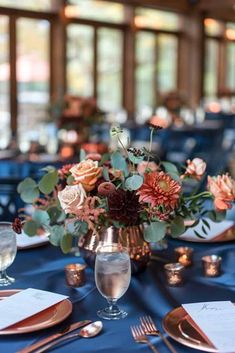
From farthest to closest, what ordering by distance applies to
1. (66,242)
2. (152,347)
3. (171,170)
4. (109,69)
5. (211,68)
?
(211,68) → (109,69) → (171,170) → (66,242) → (152,347)

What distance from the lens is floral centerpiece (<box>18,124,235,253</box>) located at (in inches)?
62.3

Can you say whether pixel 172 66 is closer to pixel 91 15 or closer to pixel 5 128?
pixel 91 15

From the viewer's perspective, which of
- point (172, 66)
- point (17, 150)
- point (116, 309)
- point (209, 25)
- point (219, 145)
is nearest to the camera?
point (116, 309)

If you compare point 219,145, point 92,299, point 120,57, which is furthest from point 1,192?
point 120,57

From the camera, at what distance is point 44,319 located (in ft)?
4.53

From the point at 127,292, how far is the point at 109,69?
960 centimetres

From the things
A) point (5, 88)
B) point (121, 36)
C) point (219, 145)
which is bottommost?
point (219, 145)

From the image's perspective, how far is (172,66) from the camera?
12547 mm

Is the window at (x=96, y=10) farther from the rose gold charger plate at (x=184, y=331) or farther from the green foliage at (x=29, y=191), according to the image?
the rose gold charger plate at (x=184, y=331)

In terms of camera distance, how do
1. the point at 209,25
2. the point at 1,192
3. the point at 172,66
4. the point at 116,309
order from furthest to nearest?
the point at 209,25 < the point at 172,66 < the point at 1,192 < the point at 116,309

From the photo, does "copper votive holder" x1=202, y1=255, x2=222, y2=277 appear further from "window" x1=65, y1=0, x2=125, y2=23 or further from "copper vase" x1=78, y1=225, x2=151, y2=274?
"window" x1=65, y1=0, x2=125, y2=23

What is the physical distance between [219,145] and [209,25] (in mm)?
5930

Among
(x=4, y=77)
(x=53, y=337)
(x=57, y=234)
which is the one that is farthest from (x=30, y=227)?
(x=4, y=77)

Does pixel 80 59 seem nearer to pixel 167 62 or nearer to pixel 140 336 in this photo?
pixel 167 62
